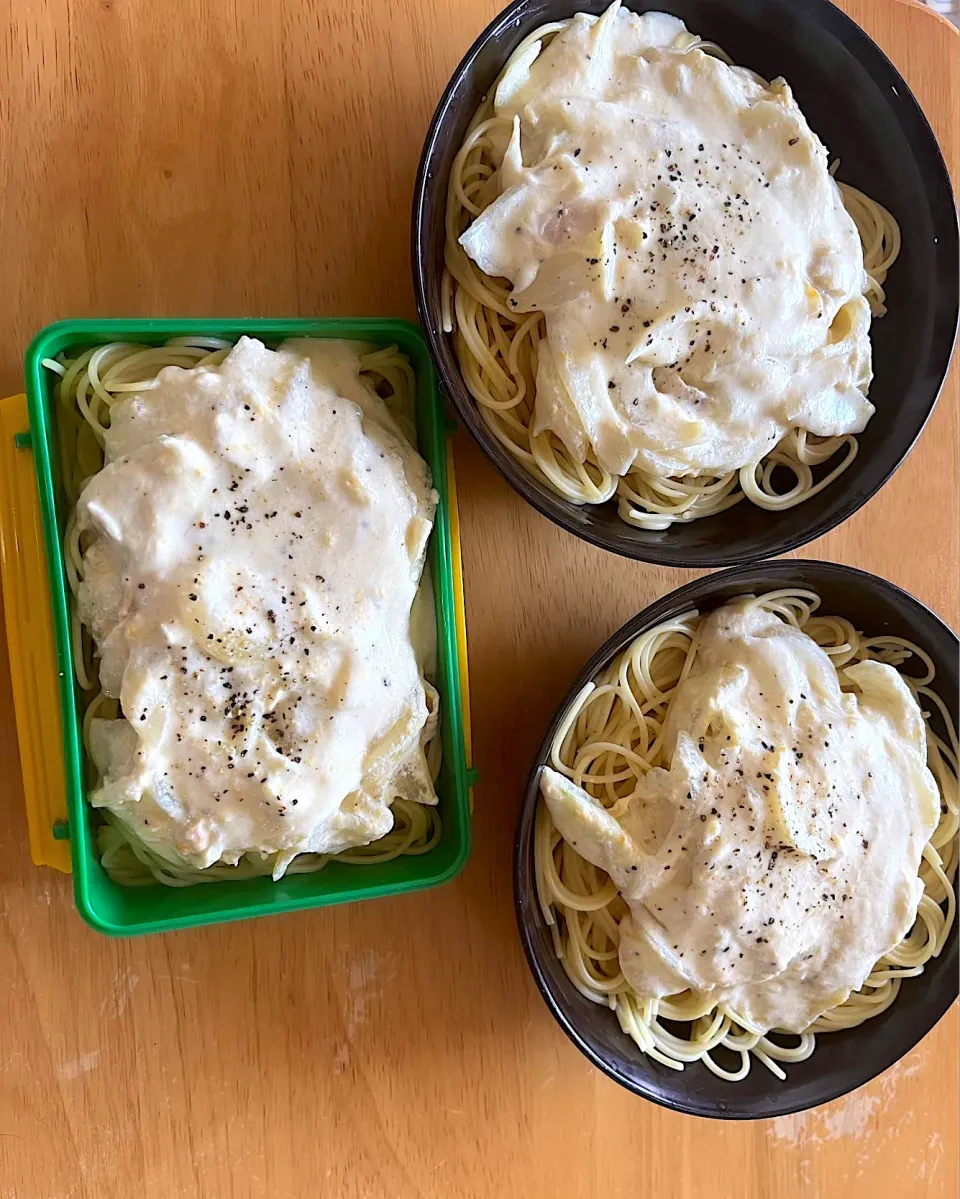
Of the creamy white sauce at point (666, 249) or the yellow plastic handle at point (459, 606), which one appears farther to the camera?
the yellow plastic handle at point (459, 606)

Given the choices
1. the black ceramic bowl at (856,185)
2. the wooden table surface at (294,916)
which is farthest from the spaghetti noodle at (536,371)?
the wooden table surface at (294,916)

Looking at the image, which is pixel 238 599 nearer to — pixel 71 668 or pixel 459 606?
pixel 71 668

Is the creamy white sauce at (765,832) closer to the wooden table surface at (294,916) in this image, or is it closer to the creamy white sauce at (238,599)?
the wooden table surface at (294,916)

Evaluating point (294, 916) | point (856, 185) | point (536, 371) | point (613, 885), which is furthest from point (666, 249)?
point (294, 916)

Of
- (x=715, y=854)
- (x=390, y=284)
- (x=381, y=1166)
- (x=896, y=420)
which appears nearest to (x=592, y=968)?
(x=715, y=854)

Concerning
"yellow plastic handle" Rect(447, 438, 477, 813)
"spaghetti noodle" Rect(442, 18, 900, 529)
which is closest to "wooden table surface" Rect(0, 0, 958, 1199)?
"yellow plastic handle" Rect(447, 438, 477, 813)

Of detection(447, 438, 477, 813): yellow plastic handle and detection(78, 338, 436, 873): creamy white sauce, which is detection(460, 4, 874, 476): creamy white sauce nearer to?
detection(447, 438, 477, 813): yellow plastic handle
